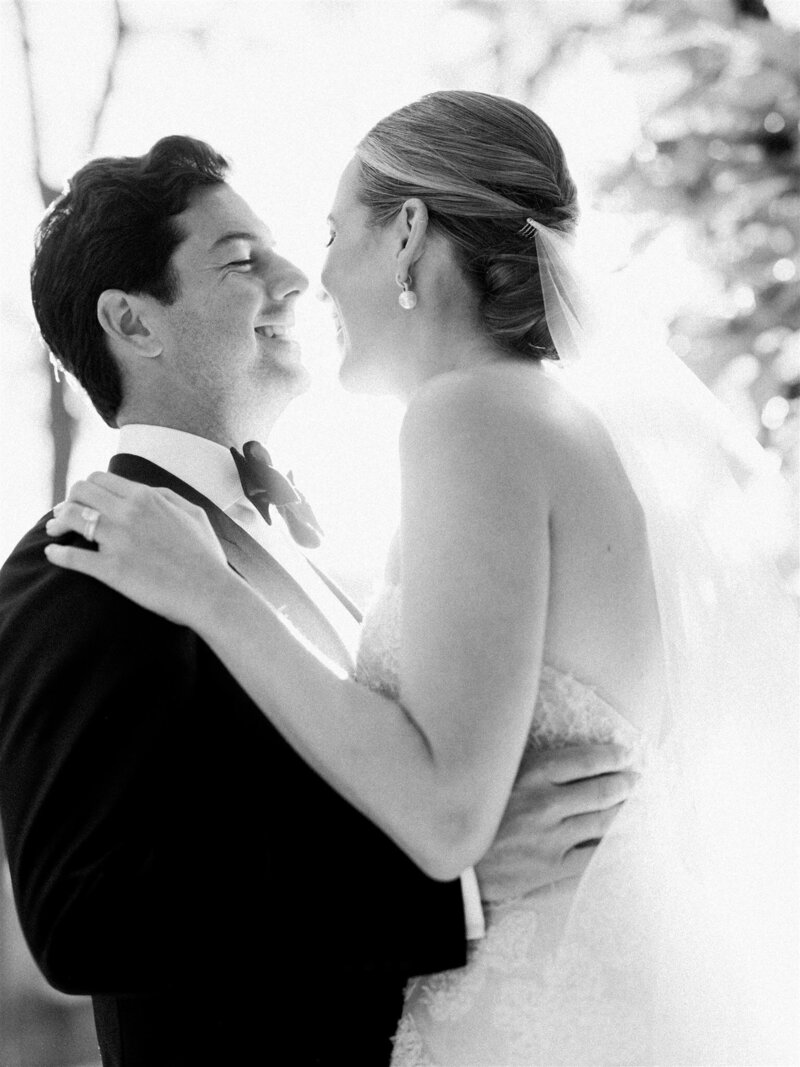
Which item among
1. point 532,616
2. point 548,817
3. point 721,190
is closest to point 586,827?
point 548,817

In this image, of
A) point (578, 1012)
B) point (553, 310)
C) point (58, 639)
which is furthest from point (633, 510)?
point (58, 639)

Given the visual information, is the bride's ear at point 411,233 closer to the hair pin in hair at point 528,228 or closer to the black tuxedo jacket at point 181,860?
the hair pin in hair at point 528,228

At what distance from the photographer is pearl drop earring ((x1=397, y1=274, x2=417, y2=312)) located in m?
2.05

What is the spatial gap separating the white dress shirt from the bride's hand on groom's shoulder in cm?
50

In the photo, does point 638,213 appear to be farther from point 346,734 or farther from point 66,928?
point 66,928

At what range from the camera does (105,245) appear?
2637mm

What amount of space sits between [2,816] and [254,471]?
82 centimetres

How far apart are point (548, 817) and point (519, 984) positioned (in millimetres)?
251

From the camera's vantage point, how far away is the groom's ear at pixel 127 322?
2.62 metres

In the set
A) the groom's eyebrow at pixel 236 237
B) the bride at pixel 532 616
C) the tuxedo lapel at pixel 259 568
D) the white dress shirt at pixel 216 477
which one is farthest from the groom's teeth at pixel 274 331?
the bride at pixel 532 616

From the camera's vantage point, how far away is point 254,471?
2.54 m

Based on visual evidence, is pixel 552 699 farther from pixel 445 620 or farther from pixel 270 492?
pixel 270 492

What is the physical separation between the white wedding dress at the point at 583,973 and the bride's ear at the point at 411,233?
509mm

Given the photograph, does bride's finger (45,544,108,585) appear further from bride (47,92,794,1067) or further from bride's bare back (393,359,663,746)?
bride's bare back (393,359,663,746)
